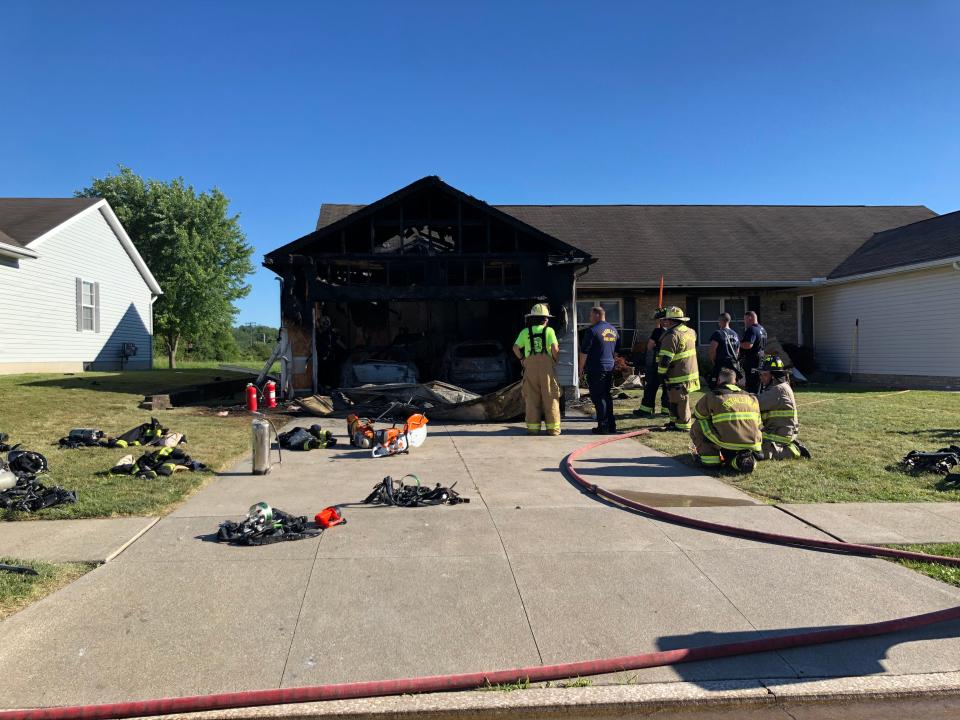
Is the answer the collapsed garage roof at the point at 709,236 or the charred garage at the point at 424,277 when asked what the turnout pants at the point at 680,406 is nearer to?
the charred garage at the point at 424,277

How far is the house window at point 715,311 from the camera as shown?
68.7ft

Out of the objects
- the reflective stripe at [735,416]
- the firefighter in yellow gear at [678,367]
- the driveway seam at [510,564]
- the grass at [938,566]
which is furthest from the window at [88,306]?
the grass at [938,566]

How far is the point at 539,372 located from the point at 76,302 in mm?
17046

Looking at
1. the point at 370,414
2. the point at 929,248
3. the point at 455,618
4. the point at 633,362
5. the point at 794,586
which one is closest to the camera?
the point at 455,618

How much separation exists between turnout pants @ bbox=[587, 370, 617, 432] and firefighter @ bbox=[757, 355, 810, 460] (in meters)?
2.67

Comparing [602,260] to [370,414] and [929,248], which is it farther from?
[370,414]

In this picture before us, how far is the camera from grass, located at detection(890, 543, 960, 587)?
4203 mm

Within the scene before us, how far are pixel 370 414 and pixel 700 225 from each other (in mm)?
17023

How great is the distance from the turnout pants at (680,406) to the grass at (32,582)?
26.1 feet

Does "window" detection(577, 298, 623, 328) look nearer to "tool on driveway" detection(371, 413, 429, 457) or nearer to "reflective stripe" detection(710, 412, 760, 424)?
"tool on driveway" detection(371, 413, 429, 457)

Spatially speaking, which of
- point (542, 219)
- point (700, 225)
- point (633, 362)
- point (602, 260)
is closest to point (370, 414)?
point (633, 362)

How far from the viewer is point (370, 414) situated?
12.1 metres

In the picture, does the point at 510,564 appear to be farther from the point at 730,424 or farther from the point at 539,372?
the point at 539,372

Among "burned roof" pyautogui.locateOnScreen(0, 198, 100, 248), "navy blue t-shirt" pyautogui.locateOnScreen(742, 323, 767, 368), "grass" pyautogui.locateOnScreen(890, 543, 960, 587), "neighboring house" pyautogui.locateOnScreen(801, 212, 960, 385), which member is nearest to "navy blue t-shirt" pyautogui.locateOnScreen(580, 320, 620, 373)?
"navy blue t-shirt" pyautogui.locateOnScreen(742, 323, 767, 368)
